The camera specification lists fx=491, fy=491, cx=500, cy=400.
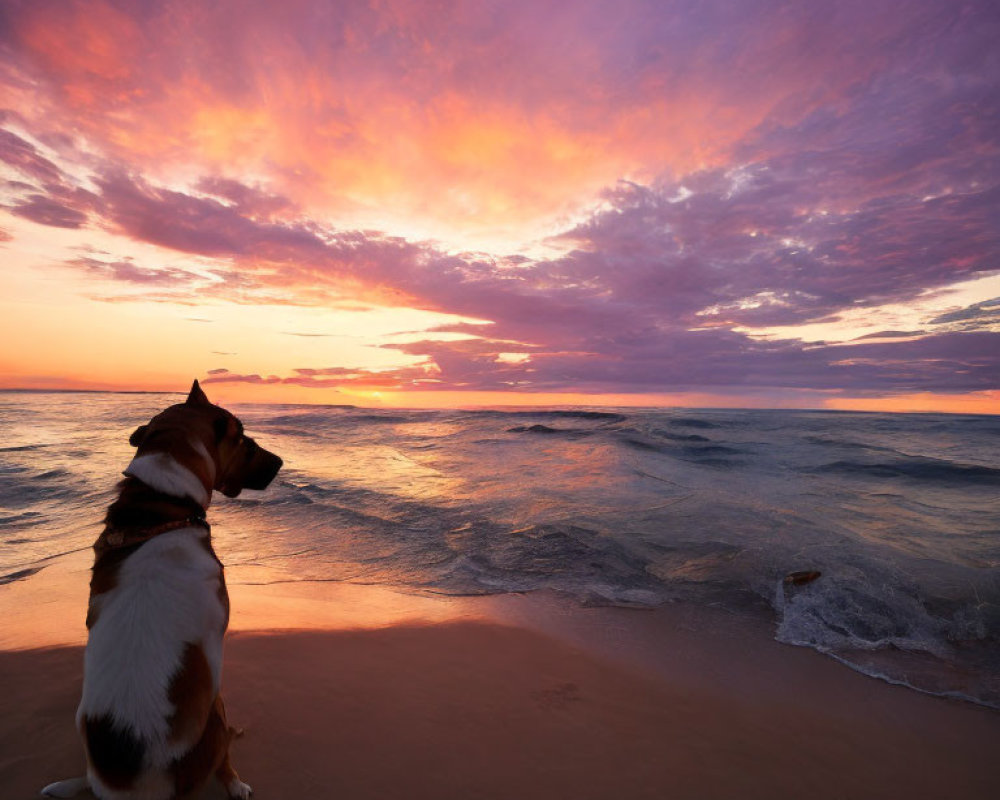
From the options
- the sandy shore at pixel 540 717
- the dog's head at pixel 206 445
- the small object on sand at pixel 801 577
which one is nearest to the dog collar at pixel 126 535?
the dog's head at pixel 206 445

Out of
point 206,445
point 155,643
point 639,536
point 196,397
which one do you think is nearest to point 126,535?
point 155,643

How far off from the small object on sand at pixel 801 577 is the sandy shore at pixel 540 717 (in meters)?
1.46

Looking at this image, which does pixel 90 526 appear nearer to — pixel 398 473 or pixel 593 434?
pixel 398 473

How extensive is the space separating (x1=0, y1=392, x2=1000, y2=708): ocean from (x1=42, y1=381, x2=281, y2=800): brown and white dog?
144 inches

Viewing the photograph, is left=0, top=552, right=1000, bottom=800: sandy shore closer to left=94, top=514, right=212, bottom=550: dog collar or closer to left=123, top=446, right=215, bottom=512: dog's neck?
left=94, top=514, right=212, bottom=550: dog collar

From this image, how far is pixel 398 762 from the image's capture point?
2947 millimetres

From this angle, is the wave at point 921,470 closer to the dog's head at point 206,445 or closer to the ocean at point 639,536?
the ocean at point 639,536

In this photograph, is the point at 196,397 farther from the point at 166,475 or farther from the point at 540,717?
the point at 540,717

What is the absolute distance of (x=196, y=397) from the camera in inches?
131

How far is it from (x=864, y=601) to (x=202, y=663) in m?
6.59

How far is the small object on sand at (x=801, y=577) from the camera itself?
19.8 feet

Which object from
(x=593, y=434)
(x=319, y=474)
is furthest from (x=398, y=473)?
(x=593, y=434)

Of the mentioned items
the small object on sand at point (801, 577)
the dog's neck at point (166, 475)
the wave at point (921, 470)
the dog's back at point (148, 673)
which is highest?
the dog's neck at point (166, 475)

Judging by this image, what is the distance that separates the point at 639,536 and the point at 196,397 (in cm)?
677
